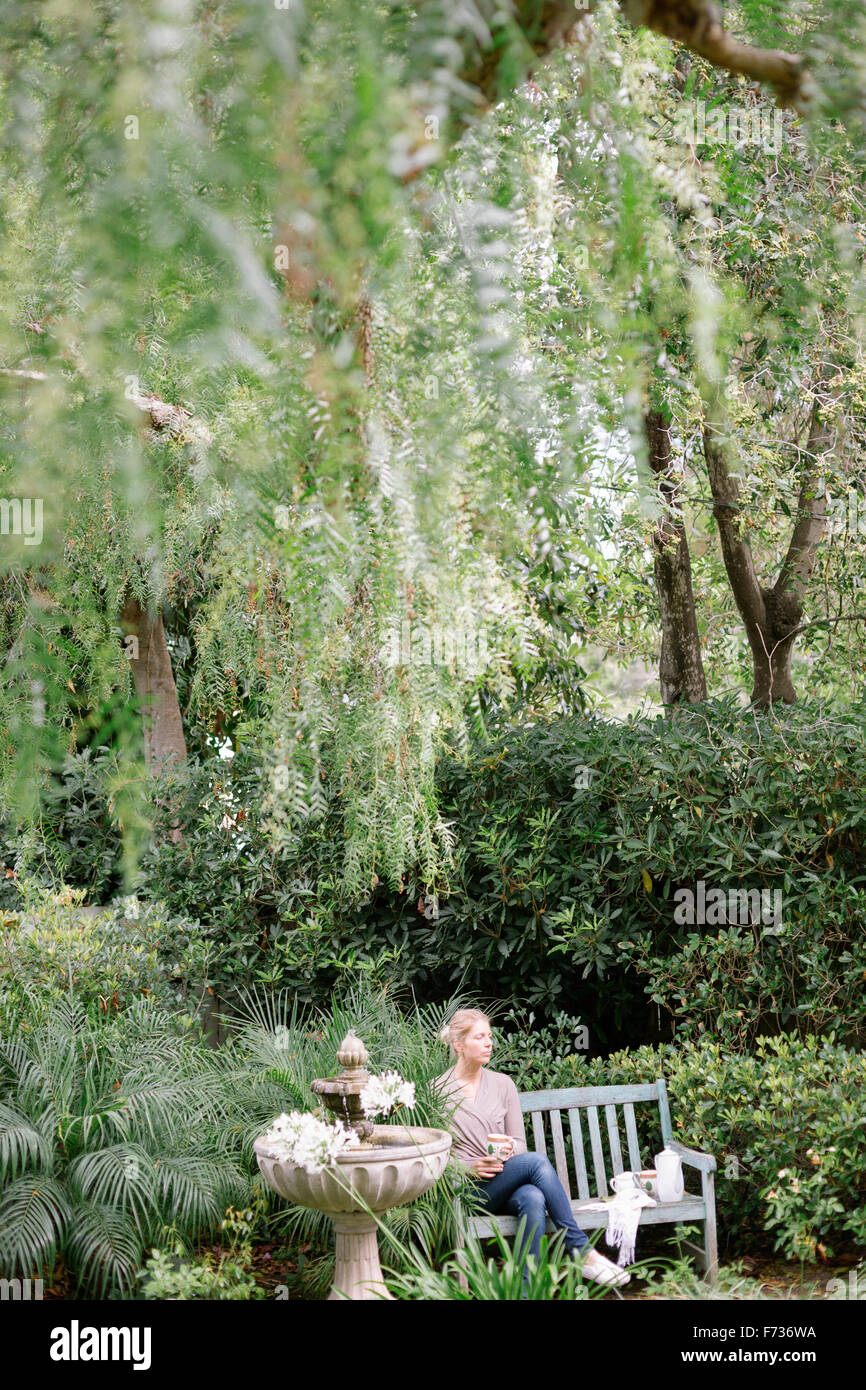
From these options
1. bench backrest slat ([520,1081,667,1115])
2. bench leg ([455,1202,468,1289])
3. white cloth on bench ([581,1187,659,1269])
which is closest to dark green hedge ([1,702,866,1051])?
bench backrest slat ([520,1081,667,1115])

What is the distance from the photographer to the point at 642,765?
16.5 ft

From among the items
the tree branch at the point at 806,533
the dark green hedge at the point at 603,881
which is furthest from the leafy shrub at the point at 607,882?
the tree branch at the point at 806,533

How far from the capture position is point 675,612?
6.23 meters

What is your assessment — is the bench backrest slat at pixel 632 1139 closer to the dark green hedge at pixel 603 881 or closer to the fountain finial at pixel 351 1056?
the dark green hedge at pixel 603 881

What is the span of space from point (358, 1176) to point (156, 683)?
3.01 meters

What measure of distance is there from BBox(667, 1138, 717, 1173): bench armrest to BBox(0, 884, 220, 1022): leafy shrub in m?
2.16

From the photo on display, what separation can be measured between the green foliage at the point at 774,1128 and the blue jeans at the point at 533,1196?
0.61 meters

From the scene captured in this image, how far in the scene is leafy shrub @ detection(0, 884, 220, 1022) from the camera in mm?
5133

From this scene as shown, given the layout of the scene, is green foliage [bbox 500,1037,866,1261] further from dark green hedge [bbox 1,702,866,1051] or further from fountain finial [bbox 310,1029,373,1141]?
fountain finial [bbox 310,1029,373,1141]

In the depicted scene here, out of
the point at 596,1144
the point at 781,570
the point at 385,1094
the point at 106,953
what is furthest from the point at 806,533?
the point at 106,953

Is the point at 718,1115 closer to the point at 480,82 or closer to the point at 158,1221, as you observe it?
the point at 158,1221

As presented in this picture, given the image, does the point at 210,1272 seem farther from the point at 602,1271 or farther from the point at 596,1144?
the point at 596,1144
